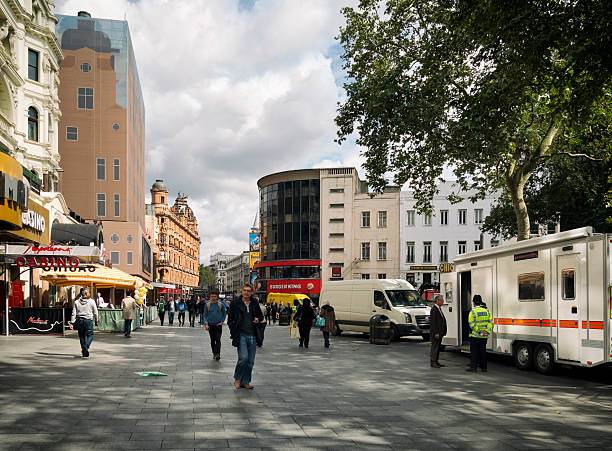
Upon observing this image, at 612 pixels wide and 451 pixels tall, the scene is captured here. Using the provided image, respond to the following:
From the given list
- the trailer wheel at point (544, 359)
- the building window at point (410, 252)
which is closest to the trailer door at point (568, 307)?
the trailer wheel at point (544, 359)

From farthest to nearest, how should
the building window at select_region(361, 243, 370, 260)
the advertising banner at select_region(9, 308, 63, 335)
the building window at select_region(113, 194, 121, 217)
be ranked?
the building window at select_region(361, 243, 370, 260), the building window at select_region(113, 194, 121, 217), the advertising banner at select_region(9, 308, 63, 335)

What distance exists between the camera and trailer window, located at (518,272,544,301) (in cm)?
1330

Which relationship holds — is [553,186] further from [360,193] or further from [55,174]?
[360,193]

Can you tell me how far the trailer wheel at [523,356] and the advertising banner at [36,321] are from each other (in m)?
17.0

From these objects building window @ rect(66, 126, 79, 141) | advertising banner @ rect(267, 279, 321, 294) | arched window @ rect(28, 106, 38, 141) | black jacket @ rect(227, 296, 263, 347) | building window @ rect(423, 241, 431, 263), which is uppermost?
building window @ rect(66, 126, 79, 141)

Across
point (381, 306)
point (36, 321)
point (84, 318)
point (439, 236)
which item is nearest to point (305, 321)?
point (381, 306)

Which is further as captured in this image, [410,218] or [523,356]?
[410,218]

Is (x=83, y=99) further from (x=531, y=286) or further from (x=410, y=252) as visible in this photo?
(x=531, y=286)

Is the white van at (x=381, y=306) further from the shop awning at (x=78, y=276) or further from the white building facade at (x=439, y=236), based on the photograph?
the white building facade at (x=439, y=236)

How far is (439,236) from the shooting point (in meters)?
55.7

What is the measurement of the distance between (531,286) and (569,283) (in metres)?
1.44

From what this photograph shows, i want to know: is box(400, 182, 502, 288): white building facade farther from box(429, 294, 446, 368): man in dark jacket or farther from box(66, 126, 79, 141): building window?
box(429, 294, 446, 368): man in dark jacket

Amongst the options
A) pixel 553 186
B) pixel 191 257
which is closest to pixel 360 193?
pixel 553 186

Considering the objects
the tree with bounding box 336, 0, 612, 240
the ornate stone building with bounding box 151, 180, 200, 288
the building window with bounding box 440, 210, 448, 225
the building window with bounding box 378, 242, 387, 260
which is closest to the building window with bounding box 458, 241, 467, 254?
the building window with bounding box 440, 210, 448, 225
